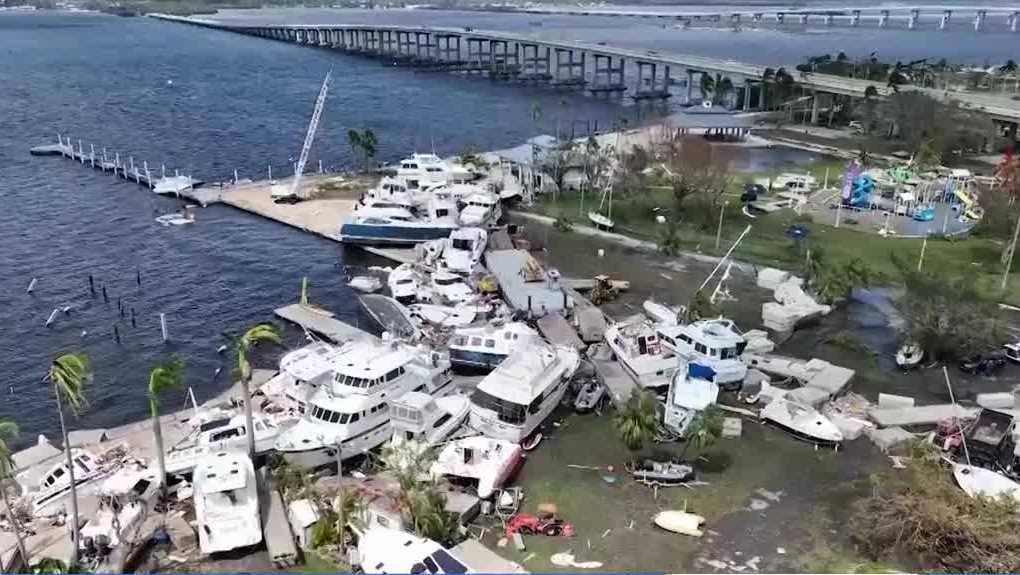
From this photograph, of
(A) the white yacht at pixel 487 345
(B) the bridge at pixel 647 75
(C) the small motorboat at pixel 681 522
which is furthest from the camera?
(B) the bridge at pixel 647 75

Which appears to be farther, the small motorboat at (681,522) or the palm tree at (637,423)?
the palm tree at (637,423)

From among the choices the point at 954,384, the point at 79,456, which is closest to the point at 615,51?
the point at 954,384

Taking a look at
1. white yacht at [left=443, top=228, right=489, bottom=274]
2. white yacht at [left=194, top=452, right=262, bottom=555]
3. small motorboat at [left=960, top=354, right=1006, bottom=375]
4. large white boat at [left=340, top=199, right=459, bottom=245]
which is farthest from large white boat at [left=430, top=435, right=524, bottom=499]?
large white boat at [left=340, top=199, right=459, bottom=245]

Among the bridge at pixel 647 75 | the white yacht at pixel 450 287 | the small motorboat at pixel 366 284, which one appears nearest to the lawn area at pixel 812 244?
the white yacht at pixel 450 287

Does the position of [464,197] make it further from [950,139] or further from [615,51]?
[615,51]

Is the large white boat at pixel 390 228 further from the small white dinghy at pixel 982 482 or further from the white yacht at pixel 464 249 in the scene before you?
the small white dinghy at pixel 982 482

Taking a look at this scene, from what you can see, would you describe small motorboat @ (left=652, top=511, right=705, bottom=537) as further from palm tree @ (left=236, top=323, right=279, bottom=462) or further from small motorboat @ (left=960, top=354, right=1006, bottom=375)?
small motorboat @ (left=960, top=354, right=1006, bottom=375)
